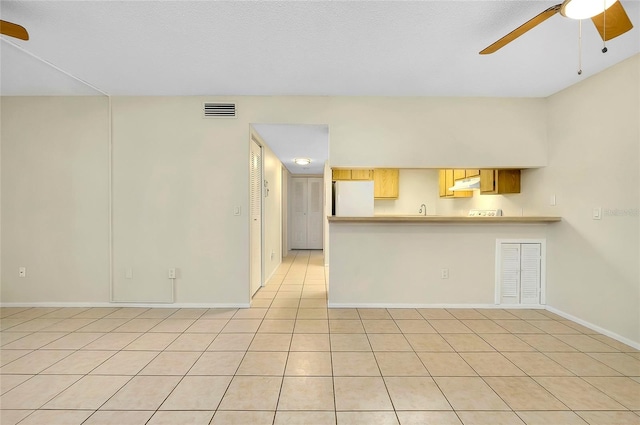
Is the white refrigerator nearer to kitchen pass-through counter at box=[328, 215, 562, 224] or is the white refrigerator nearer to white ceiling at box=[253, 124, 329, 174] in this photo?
kitchen pass-through counter at box=[328, 215, 562, 224]

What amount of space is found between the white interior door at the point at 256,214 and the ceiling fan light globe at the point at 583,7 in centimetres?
323

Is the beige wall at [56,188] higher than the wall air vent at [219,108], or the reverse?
the wall air vent at [219,108]

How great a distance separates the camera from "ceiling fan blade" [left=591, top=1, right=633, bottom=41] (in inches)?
63.1

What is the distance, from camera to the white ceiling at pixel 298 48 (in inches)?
78.6

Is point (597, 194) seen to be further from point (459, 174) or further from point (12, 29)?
point (12, 29)

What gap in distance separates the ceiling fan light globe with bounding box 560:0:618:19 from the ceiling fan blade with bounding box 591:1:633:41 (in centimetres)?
3

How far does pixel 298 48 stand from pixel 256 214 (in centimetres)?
239

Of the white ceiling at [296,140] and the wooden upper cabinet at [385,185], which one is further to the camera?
the wooden upper cabinet at [385,185]

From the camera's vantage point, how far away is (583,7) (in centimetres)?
162

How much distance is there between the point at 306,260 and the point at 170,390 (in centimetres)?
514

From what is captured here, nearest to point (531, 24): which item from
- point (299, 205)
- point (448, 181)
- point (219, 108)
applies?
point (219, 108)

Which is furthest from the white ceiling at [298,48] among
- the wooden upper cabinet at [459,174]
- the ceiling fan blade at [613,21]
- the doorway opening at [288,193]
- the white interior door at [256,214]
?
the wooden upper cabinet at [459,174]

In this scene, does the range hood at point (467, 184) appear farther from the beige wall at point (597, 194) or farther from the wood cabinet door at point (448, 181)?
the beige wall at point (597, 194)

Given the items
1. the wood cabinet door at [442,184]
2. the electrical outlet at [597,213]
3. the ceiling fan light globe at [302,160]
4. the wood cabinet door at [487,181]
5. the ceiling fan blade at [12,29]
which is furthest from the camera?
the ceiling fan light globe at [302,160]
